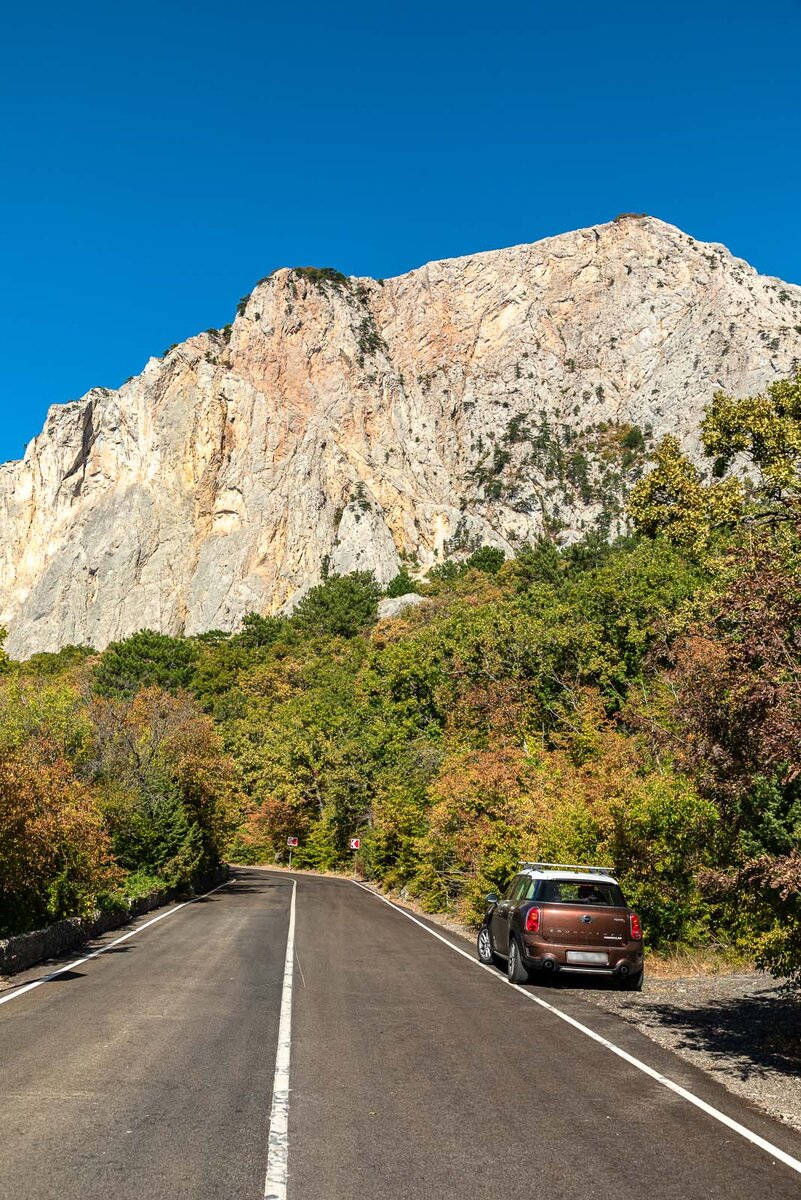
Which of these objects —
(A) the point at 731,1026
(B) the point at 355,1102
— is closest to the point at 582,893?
(A) the point at 731,1026

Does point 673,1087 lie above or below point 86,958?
above

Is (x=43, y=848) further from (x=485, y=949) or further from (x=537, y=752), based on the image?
(x=537, y=752)

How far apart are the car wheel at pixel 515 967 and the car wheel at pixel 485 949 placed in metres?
1.93

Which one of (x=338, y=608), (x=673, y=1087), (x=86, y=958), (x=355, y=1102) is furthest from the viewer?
(x=338, y=608)

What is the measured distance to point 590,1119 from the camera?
6.26 metres

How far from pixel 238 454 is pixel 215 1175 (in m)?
124

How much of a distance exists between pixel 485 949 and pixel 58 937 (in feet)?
24.1

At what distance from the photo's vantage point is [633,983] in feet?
41.0

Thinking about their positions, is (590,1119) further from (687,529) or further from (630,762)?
(687,529)

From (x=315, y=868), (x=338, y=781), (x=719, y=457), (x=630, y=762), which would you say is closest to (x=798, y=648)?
(x=630, y=762)

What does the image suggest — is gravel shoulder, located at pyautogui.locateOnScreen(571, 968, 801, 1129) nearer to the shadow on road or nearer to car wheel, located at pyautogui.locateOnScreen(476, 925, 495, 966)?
the shadow on road

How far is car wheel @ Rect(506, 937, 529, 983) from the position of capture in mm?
12648

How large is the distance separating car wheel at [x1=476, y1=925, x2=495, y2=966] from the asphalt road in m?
2.68

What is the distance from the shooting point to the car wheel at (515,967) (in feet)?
41.5
